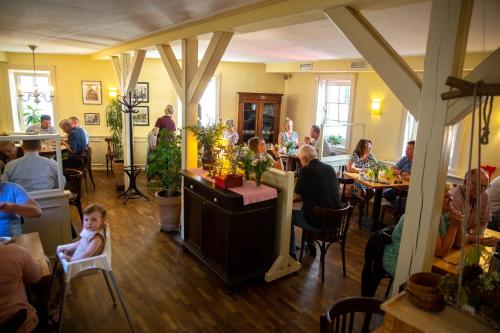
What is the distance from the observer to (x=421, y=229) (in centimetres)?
217

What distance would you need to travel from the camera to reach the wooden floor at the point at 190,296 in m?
3.20

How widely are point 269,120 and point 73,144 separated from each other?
15.5 feet

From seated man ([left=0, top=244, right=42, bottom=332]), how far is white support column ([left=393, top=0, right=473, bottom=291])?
2372mm

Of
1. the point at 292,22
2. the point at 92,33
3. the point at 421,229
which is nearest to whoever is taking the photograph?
the point at 421,229

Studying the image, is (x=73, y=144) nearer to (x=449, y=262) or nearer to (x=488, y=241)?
(x=449, y=262)

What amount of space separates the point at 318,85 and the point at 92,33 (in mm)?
5414

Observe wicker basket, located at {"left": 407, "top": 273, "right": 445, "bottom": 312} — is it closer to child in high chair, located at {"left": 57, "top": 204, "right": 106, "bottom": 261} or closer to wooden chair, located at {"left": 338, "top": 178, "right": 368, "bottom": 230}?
child in high chair, located at {"left": 57, "top": 204, "right": 106, "bottom": 261}

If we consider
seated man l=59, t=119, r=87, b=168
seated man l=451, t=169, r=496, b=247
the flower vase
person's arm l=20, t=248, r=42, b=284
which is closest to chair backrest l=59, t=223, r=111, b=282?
person's arm l=20, t=248, r=42, b=284

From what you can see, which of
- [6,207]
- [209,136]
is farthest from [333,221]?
[6,207]

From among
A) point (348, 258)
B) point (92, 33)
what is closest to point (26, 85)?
point (92, 33)

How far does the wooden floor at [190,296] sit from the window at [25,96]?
5403mm

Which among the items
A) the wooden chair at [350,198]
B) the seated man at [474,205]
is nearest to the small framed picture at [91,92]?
the wooden chair at [350,198]

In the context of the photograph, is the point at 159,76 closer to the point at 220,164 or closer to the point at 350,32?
the point at 220,164

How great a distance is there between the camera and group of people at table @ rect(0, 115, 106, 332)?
2.19 m
